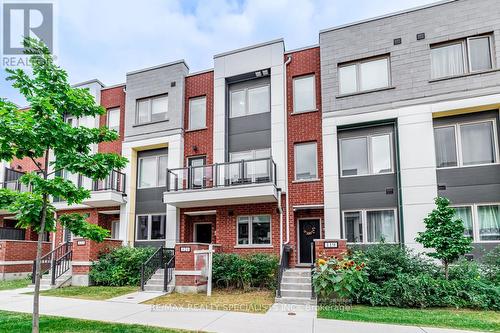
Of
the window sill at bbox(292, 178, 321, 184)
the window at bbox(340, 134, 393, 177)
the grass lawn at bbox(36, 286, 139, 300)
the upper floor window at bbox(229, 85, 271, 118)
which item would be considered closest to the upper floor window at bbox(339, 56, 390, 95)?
the window at bbox(340, 134, 393, 177)

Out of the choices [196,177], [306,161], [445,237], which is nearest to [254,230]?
[196,177]

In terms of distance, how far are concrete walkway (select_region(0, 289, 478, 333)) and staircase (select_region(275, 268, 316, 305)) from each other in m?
0.56

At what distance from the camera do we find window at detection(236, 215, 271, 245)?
562 inches

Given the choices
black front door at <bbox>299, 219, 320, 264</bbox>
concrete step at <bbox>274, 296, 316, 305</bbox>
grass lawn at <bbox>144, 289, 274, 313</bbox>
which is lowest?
grass lawn at <bbox>144, 289, 274, 313</bbox>

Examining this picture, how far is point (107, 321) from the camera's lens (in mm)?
8047

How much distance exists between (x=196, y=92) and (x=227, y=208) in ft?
18.7

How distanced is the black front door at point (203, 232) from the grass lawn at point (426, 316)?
25.3 feet

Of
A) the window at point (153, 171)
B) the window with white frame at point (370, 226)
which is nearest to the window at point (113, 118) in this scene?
the window at point (153, 171)

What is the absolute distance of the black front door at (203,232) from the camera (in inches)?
631

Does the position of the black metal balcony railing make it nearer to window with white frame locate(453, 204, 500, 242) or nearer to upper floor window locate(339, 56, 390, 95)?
upper floor window locate(339, 56, 390, 95)

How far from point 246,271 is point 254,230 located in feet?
8.24

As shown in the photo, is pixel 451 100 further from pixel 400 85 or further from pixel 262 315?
pixel 262 315

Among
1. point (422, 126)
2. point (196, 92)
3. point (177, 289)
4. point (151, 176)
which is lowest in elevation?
point (177, 289)

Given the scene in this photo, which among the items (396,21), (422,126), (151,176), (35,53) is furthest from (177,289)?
(396,21)
